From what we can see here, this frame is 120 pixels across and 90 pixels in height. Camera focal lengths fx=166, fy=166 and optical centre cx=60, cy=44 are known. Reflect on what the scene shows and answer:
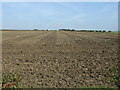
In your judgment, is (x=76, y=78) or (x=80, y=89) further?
(x=76, y=78)

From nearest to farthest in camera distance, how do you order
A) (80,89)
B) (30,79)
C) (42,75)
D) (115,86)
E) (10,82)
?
(80,89)
(115,86)
(10,82)
(30,79)
(42,75)

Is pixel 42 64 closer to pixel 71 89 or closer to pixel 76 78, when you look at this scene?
pixel 76 78

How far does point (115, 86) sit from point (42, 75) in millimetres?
2353

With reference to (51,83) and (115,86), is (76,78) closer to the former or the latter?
(51,83)

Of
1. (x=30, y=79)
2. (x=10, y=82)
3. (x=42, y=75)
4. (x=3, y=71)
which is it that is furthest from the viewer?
(x=3, y=71)

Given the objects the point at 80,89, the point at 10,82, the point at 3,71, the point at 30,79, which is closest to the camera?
the point at 80,89

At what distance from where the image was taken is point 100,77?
17.4 feet

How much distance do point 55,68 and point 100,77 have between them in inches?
71.9

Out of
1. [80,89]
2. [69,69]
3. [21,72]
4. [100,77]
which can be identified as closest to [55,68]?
[69,69]

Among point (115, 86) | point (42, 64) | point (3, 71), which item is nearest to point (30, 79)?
point (3, 71)

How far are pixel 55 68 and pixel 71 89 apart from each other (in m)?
2.10

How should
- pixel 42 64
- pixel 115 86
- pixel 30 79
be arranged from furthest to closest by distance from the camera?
pixel 42 64, pixel 30 79, pixel 115 86

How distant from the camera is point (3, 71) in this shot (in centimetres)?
604

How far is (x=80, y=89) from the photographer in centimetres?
428
